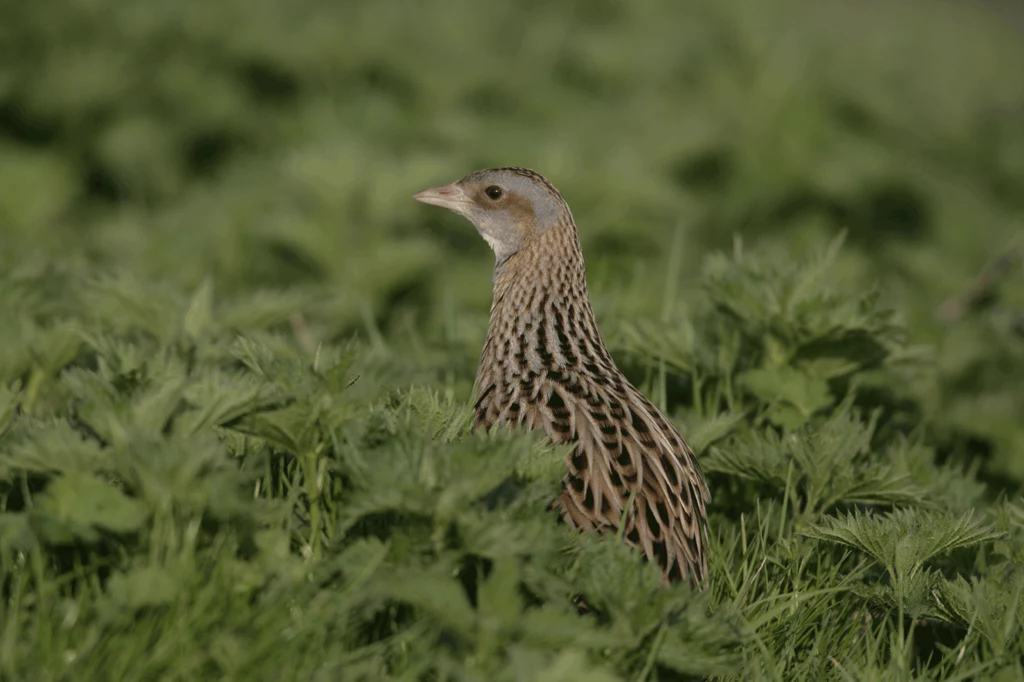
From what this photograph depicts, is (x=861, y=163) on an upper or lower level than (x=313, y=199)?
upper

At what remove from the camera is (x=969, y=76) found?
1391cm

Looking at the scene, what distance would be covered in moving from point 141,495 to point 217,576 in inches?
10.0

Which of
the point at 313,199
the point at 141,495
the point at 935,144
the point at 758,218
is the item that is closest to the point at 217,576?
the point at 141,495

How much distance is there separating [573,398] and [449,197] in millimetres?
1462

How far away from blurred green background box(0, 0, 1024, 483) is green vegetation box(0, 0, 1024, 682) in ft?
0.10

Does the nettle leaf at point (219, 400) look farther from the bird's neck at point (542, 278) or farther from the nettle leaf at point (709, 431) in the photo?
the nettle leaf at point (709, 431)

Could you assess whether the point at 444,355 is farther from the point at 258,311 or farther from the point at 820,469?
the point at 820,469

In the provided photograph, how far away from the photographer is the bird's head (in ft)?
14.7

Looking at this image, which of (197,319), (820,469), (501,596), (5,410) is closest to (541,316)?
(820,469)

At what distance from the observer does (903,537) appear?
3.37m

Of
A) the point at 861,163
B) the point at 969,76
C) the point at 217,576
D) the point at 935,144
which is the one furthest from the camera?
Answer: the point at 969,76

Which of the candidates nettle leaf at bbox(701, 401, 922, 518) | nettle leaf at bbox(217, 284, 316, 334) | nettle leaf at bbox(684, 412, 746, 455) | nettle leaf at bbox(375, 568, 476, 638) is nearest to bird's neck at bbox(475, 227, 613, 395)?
nettle leaf at bbox(684, 412, 746, 455)

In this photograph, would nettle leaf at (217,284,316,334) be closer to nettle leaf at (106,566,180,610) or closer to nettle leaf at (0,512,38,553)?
nettle leaf at (0,512,38,553)

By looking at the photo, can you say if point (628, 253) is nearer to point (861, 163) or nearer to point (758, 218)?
point (758, 218)
